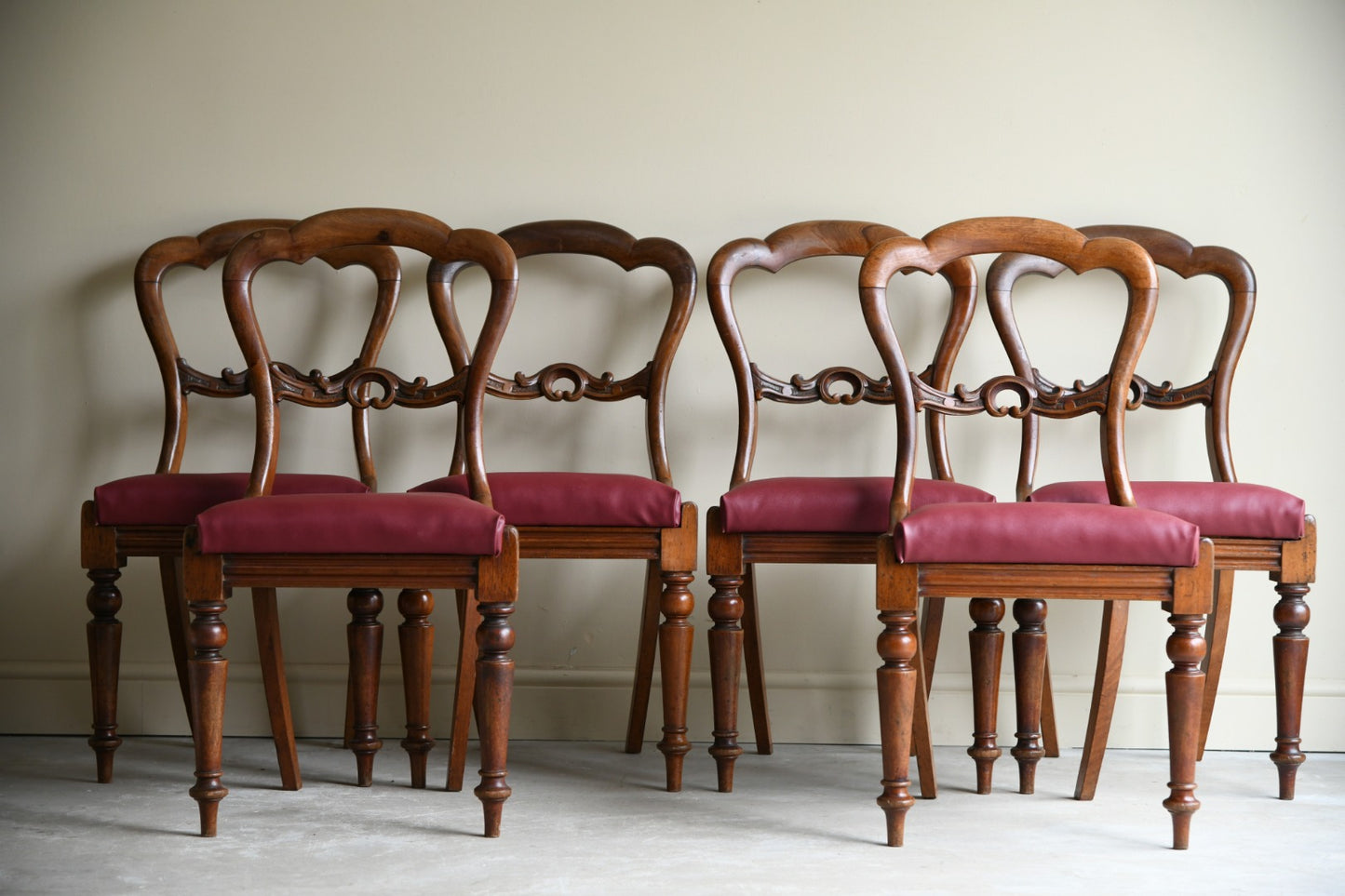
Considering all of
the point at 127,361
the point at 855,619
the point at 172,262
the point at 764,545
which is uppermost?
the point at 172,262

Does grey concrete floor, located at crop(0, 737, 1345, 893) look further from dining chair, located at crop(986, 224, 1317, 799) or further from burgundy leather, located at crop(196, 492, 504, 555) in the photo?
burgundy leather, located at crop(196, 492, 504, 555)

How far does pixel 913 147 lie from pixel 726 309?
701mm

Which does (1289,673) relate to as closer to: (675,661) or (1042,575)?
(1042,575)

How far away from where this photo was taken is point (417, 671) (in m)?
2.40

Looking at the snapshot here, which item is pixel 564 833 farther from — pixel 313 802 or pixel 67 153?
pixel 67 153

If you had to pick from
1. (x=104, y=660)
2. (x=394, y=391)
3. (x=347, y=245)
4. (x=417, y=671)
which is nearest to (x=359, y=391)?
(x=394, y=391)

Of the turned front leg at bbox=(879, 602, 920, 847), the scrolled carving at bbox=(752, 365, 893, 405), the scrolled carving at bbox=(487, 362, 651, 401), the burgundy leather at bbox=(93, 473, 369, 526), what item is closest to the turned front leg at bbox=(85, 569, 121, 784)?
the burgundy leather at bbox=(93, 473, 369, 526)

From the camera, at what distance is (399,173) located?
2.96 meters

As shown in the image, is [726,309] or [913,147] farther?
[913,147]

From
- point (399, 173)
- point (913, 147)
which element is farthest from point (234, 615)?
point (913, 147)

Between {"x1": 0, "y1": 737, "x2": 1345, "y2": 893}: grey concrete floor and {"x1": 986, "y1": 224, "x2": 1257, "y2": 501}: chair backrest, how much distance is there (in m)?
0.69

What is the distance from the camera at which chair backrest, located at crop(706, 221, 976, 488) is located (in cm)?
263

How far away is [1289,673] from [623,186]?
5.84 feet

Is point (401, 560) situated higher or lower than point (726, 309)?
lower
